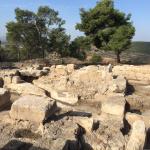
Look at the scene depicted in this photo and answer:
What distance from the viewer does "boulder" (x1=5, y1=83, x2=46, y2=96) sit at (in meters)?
17.1

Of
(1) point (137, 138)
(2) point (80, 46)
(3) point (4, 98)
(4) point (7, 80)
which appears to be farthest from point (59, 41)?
(1) point (137, 138)

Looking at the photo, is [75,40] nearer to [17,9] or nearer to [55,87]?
[17,9]

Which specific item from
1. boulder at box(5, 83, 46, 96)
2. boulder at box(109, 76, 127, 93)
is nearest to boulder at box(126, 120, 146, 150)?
boulder at box(109, 76, 127, 93)

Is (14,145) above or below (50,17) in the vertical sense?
below

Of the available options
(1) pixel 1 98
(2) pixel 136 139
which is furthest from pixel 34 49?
(2) pixel 136 139

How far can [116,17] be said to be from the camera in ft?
104

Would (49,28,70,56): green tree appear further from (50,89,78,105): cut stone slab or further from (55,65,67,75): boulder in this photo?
(50,89,78,105): cut stone slab

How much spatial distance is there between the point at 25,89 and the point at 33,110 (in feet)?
22.9

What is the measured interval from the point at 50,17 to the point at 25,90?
14.9 metres

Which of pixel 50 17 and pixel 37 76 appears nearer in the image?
pixel 37 76

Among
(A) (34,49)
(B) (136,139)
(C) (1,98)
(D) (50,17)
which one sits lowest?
(B) (136,139)

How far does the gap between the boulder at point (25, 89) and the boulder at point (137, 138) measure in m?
7.31

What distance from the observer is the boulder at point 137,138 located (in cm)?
998

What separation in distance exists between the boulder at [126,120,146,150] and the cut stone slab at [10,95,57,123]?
110 inches
